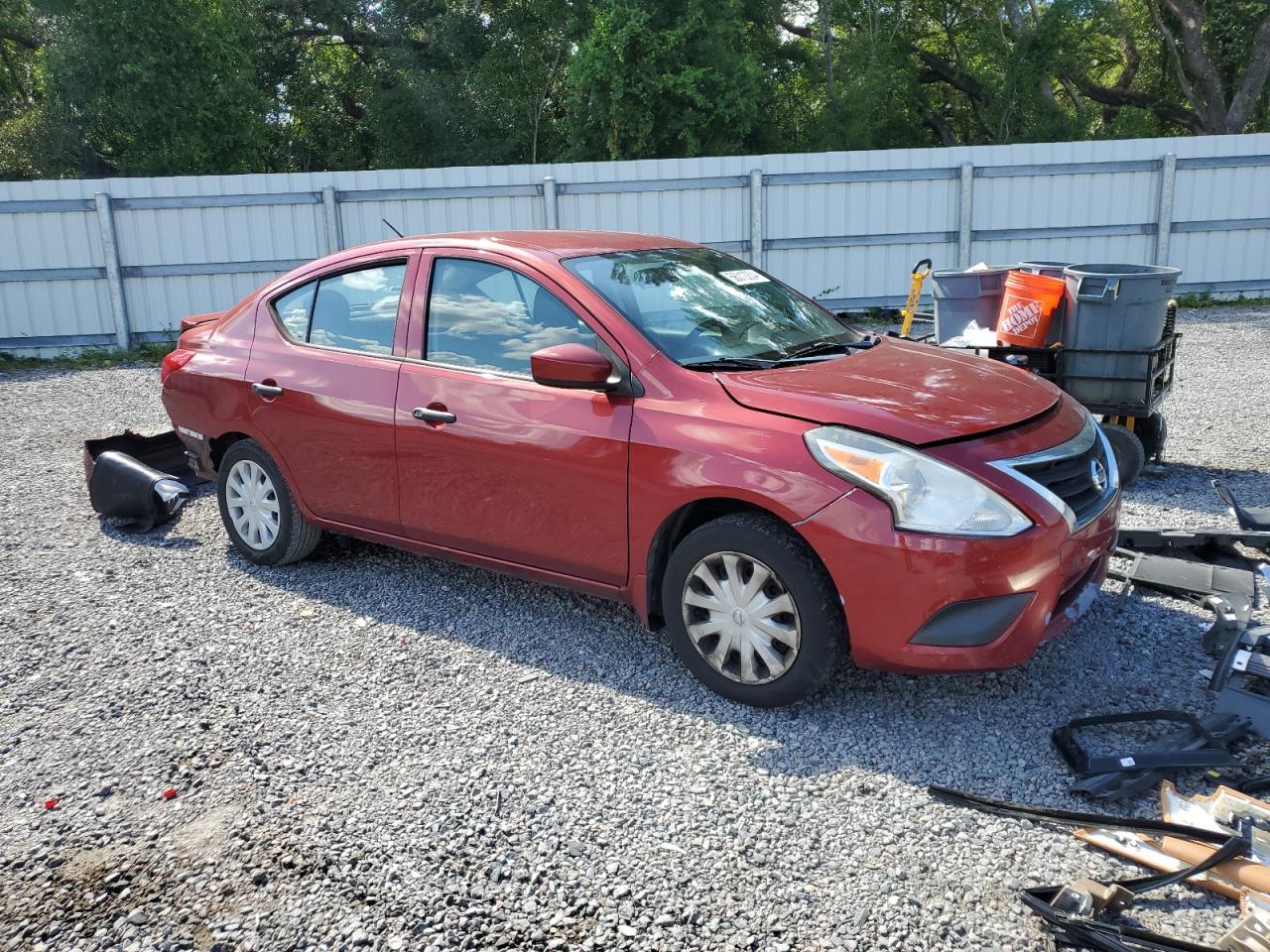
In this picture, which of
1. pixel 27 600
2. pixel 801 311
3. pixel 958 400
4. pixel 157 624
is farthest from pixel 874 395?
pixel 27 600

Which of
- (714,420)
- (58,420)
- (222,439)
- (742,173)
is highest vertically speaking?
(742,173)

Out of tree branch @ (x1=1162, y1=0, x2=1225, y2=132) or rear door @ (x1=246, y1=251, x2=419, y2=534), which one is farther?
tree branch @ (x1=1162, y1=0, x2=1225, y2=132)

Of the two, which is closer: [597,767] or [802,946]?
[802,946]

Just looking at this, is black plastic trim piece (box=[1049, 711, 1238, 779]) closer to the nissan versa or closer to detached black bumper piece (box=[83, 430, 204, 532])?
the nissan versa

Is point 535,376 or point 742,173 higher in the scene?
point 742,173

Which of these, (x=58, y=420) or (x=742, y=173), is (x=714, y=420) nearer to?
(x=58, y=420)

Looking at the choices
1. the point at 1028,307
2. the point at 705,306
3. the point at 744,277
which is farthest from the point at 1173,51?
the point at 705,306

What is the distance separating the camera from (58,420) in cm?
1027

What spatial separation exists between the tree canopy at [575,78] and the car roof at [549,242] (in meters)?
14.9

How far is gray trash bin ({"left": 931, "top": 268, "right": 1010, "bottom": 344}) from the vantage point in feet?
23.2

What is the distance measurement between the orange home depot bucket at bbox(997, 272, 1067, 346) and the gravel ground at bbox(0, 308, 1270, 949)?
236cm

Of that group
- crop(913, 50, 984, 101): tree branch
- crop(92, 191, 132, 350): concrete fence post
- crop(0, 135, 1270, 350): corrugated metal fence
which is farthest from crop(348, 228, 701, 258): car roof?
crop(913, 50, 984, 101): tree branch

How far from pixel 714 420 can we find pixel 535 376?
0.73m

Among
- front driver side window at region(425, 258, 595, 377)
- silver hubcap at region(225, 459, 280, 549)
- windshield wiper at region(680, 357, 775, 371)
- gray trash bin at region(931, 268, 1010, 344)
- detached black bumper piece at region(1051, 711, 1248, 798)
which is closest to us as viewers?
detached black bumper piece at region(1051, 711, 1248, 798)
